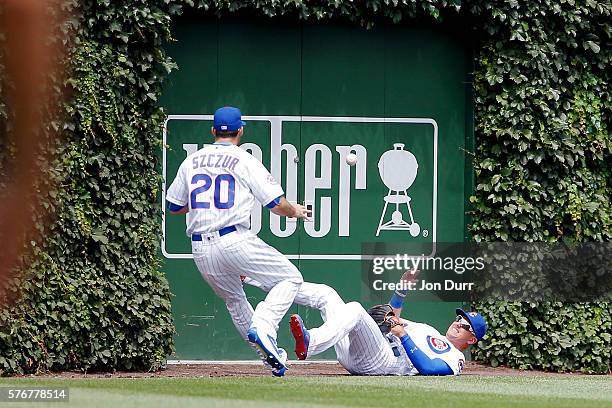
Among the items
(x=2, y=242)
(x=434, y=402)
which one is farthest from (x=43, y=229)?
(x=2, y=242)

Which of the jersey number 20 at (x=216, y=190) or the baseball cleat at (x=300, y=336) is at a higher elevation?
the jersey number 20 at (x=216, y=190)

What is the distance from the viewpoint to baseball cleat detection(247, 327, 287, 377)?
8023mm

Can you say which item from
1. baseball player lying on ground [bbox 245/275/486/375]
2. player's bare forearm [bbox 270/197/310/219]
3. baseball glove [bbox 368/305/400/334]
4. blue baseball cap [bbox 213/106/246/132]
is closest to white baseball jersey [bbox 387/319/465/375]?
baseball player lying on ground [bbox 245/275/486/375]

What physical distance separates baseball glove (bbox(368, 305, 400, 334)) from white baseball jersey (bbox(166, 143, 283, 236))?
1.64 m

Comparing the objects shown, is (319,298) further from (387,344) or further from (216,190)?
(216,190)

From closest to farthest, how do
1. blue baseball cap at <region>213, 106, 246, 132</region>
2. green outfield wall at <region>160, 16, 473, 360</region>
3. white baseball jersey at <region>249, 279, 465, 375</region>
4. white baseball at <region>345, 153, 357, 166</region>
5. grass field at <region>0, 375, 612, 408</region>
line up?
grass field at <region>0, 375, 612, 408</region> → blue baseball cap at <region>213, 106, 246, 132</region> → white baseball jersey at <region>249, 279, 465, 375</region> → white baseball at <region>345, 153, 357, 166</region> → green outfield wall at <region>160, 16, 473, 360</region>

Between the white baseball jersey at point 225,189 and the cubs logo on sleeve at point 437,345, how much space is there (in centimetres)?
189

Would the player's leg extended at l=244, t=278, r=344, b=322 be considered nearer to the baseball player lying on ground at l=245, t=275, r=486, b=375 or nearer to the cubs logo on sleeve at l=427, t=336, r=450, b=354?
the baseball player lying on ground at l=245, t=275, r=486, b=375

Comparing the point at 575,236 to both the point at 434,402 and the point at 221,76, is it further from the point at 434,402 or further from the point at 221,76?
the point at 434,402

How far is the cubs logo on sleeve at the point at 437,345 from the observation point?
9.14 m

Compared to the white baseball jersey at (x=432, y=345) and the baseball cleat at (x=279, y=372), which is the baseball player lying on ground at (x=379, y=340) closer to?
the white baseball jersey at (x=432, y=345)

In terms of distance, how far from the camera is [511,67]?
36.3 ft

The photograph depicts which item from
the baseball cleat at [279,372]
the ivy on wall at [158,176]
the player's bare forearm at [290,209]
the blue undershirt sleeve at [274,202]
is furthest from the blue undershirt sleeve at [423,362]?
the ivy on wall at [158,176]

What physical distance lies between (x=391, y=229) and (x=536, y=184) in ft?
4.99
